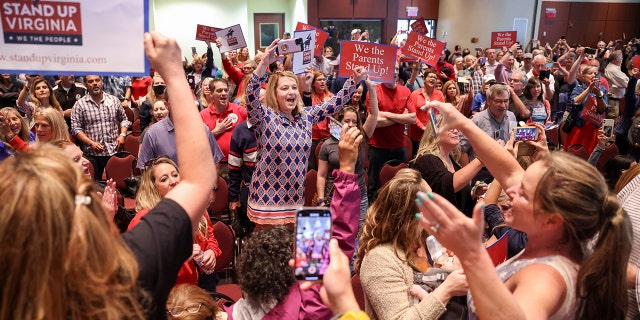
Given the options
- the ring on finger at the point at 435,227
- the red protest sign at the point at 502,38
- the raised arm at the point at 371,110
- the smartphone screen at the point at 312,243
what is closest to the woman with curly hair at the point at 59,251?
the smartphone screen at the point at 312,243

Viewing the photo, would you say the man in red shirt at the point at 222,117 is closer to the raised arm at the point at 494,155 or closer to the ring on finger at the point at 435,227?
the raised arm at the point at 494,155

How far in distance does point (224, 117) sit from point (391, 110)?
6.94ft

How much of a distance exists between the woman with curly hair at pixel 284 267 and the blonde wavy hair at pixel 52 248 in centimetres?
109

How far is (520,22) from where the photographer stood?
17391mm

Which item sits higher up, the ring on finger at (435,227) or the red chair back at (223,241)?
the ring on finger at (435,227)

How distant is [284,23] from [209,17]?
2.99 m

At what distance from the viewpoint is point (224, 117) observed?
5.15 metres

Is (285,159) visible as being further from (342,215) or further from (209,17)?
(209,17)

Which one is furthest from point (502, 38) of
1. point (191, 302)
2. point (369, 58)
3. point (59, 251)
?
point (59, 251)

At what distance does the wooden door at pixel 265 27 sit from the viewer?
1772cm

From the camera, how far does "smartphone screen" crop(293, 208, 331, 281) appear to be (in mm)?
1374

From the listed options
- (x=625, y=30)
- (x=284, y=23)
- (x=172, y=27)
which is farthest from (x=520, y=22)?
(x=172, y=27)

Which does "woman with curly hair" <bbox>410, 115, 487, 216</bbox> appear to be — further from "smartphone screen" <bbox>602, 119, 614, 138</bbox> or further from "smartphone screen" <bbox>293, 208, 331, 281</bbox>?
"smartphone screen" <bbox>602, 119, 614, 138</bbox>

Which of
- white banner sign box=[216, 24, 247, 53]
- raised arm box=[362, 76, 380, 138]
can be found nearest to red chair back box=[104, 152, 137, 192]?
white banner sign box=[216, 24, 247, 53]
